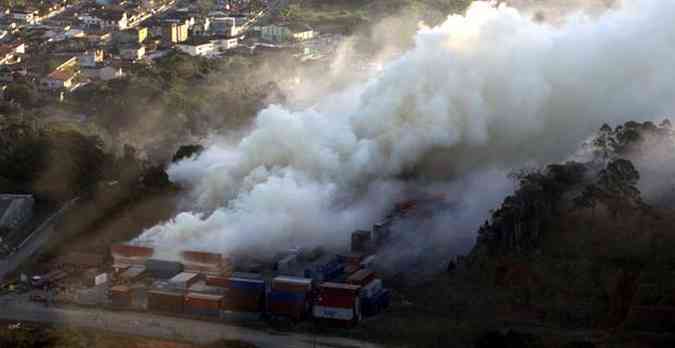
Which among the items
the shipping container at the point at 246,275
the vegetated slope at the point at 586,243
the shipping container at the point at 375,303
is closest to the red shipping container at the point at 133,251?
the shipping container at the point at 246,275

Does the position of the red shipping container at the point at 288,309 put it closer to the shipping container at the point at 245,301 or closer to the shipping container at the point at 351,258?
the shipping container at the point at 245,301

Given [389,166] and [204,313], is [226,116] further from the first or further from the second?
[204,313]

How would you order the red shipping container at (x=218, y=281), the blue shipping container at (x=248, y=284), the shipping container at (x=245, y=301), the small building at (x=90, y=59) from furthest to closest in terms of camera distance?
the small building at (x=90, y=59) < the red shipping container at (x=218, y=281) < the blue shipping container at (x=248, y=284) < the shipping container at (x=245, y=301)

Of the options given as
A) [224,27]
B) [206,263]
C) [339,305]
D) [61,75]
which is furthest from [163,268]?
[224,27]

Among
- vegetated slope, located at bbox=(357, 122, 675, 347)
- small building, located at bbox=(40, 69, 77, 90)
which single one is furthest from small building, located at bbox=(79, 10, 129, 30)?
vegetated slope, located at bbox=(357, 122, 675, 347)

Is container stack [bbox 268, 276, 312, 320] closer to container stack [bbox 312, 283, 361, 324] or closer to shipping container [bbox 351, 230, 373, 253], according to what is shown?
container stack [bbox 312, 283, 361, 324]

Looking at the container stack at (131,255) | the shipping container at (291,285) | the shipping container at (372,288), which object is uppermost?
the container stack at (131,255)
